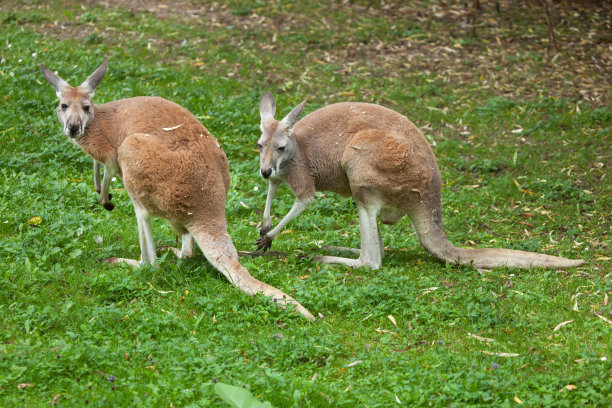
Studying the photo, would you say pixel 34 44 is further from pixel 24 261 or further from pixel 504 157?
pixel 504 157

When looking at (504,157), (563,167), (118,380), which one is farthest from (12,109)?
(563,167)

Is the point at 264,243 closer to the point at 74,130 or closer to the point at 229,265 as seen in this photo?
the point at 229,265

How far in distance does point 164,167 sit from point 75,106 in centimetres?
97

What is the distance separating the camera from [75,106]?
17.3 ft

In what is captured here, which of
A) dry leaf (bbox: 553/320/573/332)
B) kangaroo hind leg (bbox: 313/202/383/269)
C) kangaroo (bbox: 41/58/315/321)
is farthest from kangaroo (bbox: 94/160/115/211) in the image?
dry leaf (bbox: 553/320/573/332)

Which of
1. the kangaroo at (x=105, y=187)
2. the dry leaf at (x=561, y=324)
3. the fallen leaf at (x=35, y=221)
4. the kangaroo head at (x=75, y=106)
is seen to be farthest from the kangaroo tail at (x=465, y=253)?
the fallen leaf at (x=35, y=221)

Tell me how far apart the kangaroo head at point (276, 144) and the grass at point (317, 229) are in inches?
28.5

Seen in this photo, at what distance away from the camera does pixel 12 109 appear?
24.8 feet

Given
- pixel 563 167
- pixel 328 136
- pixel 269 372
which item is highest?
pixel 328 136

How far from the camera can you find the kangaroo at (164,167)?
15.9 ft

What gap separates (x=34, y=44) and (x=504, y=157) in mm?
6099

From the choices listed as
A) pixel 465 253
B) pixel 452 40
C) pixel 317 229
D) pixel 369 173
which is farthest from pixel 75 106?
pixel 452 40

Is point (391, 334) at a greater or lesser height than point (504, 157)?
greater

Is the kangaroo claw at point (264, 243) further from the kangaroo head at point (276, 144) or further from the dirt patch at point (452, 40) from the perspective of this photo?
the dirt patch at point (452, 40)
